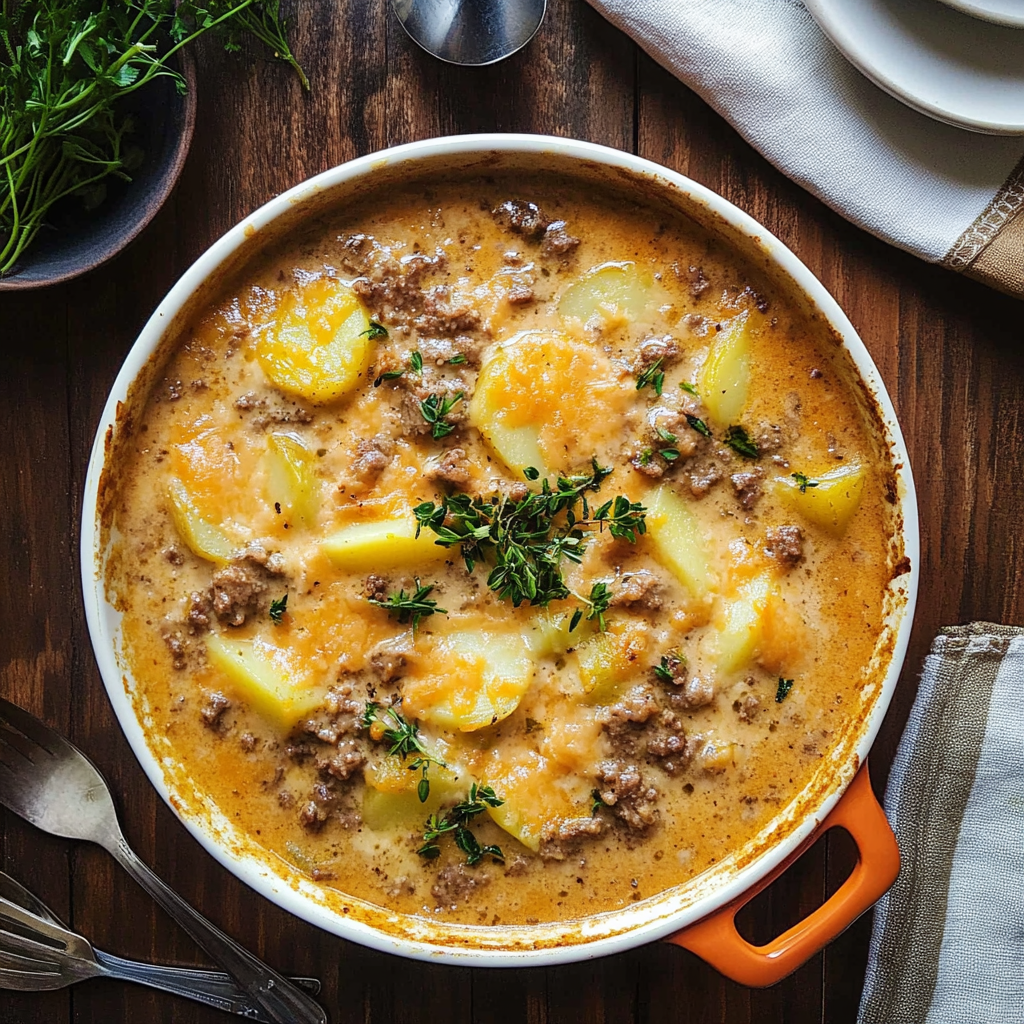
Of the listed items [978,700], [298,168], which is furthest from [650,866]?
[298,168]

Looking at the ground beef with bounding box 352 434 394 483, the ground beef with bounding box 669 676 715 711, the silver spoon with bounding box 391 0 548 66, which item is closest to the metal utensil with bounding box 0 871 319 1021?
the ground beef with bounding box 669 676 715 711

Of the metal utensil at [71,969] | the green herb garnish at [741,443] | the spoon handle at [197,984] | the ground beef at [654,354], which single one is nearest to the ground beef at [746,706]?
the green herb garnish at [741,443]

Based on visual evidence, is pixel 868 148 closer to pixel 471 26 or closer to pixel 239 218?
pixel 471 26

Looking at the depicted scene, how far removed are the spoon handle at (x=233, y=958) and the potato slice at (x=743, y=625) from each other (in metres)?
1.29

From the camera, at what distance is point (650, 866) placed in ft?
7.07

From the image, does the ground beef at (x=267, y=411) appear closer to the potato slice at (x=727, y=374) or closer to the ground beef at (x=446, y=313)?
the ground beef at (x=446, y=313)

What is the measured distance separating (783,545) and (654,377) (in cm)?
47

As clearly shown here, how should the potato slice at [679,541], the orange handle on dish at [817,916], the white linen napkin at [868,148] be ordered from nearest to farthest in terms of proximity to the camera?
1. the orange handle on dish at [817,916]
2. the potato slice at [679,541]
3. the white linen napkin at [868,148]

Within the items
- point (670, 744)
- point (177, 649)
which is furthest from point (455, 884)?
point (177, 649)

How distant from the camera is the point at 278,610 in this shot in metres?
2.06

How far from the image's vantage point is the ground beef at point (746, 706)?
2131mm

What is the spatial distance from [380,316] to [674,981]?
1.74 meters

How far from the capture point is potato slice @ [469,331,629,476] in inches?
80.8

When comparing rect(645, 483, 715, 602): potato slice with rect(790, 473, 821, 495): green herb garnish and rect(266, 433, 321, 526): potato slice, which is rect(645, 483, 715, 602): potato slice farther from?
rect(266, 433, 321, 526): potato slice
